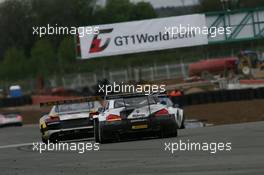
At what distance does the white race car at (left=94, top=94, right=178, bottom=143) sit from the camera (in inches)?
763

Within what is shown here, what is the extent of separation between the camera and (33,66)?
8788cm

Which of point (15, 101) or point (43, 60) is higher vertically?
point (43, 60)

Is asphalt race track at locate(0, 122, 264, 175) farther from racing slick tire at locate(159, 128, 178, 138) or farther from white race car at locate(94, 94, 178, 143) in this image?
racing slick tire at locate(159, 128, 178, 138)

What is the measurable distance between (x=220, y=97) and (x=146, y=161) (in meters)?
25.1

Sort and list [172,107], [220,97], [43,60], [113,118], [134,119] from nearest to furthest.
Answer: [134,119]
[113,118]
[172,107]
[220,97]
[43,60]

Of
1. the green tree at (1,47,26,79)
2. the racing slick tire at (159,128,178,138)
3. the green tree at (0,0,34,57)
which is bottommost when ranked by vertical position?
the racing slick tire at (159,128,178,138)

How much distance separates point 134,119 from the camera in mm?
19375

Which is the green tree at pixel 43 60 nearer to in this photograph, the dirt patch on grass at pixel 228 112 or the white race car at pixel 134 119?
the dirt patch on grass at pixel 228 112

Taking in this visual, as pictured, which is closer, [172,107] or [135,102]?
[135,102]

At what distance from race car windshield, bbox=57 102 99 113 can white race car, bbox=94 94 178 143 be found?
257 cm

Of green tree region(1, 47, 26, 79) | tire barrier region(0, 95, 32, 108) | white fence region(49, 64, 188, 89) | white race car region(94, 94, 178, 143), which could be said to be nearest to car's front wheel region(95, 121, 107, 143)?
white race car region(94, 94, 178, 143)

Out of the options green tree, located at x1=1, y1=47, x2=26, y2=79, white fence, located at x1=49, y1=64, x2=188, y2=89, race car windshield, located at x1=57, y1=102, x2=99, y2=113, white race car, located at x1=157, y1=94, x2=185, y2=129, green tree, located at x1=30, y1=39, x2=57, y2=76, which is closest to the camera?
race car windshield, located at x1=57, y1=102, x2=99, y2=113

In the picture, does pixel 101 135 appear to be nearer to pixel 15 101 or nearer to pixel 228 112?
pixel 228 112

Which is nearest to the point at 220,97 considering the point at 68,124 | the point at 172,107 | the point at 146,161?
the point at 172,107
